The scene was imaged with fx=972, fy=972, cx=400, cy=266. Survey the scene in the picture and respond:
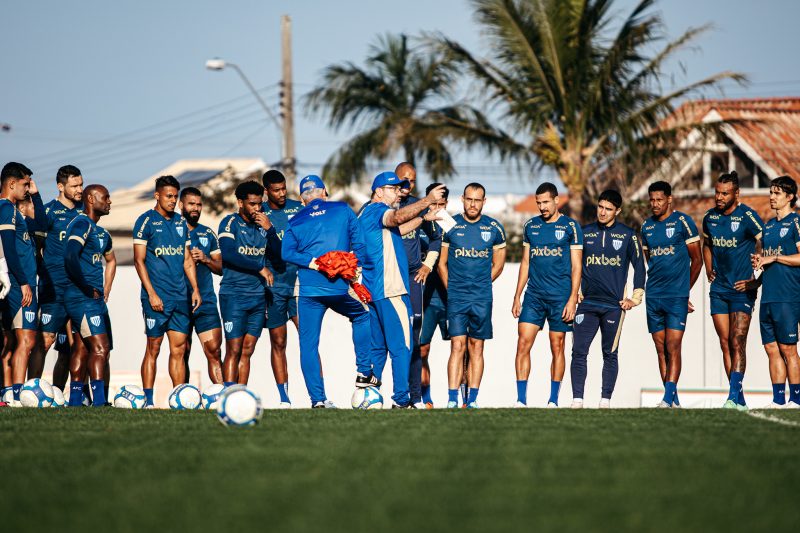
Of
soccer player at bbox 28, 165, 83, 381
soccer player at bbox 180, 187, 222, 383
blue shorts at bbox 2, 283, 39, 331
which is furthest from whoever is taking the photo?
soccer player at bbox 180, 187, 222, 383

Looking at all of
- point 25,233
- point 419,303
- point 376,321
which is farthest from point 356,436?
point 25,233

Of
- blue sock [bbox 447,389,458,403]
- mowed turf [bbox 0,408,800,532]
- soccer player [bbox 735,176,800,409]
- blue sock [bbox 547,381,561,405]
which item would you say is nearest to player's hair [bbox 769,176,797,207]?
soccer player [bbox 735,176,800,409]

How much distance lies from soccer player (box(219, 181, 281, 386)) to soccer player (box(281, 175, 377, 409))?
56.6 inches

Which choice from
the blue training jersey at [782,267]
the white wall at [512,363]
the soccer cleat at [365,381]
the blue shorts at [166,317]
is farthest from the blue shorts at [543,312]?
the white wall at [512,363]

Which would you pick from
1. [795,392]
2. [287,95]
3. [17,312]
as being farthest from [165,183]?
[287,95]

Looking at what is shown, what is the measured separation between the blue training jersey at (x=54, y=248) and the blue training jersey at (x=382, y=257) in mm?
3591

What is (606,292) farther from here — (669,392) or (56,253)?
(56,253)

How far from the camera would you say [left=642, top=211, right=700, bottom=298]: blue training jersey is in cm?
1112

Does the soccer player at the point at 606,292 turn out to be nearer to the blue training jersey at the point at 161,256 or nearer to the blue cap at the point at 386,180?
the blue cap at the point at 386,180

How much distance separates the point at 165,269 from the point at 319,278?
2.29 metres

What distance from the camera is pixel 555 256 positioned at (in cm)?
1118

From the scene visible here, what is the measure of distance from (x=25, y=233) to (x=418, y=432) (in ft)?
18.2

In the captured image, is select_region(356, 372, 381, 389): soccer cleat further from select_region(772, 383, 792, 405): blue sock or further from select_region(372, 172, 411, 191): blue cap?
select_region(772, 383, 792, 405): blue sock

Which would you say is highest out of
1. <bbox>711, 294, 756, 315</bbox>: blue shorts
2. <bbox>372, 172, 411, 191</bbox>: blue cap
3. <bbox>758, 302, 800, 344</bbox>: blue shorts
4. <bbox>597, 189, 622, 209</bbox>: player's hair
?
<bbox>372, 172, 411, 191</bbox>: blue cap
